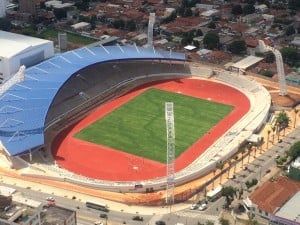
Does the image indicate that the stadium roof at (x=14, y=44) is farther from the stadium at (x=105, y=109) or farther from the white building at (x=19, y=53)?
the stadium at (x=105, y=109)

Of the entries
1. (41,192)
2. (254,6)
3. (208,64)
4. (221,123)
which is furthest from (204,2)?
(41,192)

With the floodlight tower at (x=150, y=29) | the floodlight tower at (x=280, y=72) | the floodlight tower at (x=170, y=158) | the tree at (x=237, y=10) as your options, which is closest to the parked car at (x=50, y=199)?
the floodlight tower at (x=170, y=158)

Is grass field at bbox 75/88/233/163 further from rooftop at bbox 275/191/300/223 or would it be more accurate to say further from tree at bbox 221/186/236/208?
rooftop at bbox 275/191/300/223

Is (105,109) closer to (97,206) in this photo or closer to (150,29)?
(150,29)

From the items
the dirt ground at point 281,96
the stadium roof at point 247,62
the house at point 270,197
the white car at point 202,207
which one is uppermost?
the stadium roof at point 247,62

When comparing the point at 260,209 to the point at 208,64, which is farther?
the point at 208,64

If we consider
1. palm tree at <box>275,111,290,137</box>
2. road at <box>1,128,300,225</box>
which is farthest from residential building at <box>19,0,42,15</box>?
palm tree at <box>275,111,290,137</box>

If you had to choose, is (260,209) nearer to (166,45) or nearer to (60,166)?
(60,166)

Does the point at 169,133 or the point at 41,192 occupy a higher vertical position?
the point at 169,133

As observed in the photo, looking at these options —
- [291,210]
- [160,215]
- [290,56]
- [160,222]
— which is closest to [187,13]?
[290,56]
